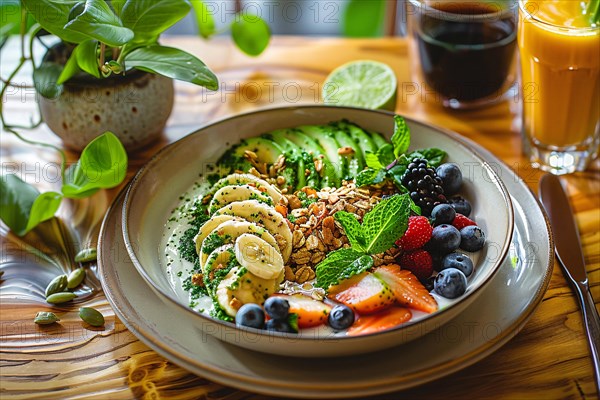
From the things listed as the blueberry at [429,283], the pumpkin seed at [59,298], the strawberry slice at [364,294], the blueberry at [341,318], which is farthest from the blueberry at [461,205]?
the pumpkin seed at [59,298]

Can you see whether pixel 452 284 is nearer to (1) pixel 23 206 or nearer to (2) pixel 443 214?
(2) pixel 443 214

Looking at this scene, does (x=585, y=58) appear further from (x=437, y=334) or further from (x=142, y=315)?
(x=142, y=315)

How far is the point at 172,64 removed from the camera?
1.68 m

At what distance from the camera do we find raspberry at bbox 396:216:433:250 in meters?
1.45

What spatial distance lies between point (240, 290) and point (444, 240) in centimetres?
47

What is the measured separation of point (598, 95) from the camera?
1.80 m

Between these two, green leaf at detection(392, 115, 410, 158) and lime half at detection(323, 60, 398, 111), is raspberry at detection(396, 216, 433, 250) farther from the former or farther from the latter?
lime half at detection(323, 60, 398, 111)

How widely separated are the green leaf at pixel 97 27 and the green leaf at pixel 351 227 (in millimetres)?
629

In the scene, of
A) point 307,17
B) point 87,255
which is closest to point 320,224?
point 87,255

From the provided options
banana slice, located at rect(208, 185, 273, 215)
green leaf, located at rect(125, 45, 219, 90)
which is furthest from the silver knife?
green leaf, located at rect(125, 45, 219, 90)

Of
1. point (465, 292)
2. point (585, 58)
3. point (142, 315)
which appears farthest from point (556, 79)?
point (142, 315)

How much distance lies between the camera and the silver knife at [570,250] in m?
1.37

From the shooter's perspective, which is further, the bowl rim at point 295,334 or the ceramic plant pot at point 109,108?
the ceramic plant pot at point 109,108

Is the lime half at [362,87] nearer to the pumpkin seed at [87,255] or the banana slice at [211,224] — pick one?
the banana slice at [211,224]
